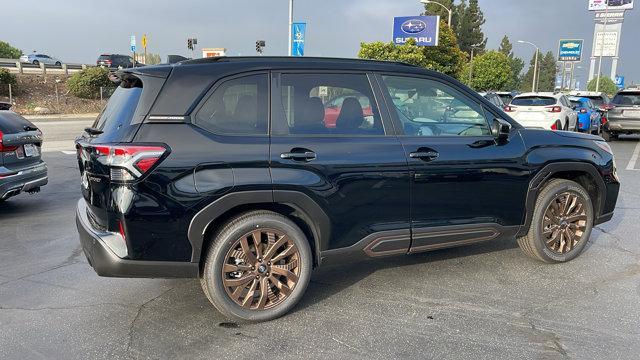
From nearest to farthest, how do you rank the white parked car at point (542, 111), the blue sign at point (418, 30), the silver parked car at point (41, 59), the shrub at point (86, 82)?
the white parked car at point (542, 111), the shrub at point (86, 82), the blue sign at point (418, 30), the silver parked car at point (41, 59)

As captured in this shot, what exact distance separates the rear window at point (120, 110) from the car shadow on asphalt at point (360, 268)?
1.87 meters

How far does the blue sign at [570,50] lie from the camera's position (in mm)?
70625

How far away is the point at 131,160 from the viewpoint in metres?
3.27

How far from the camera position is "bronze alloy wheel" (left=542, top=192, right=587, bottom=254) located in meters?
4.80

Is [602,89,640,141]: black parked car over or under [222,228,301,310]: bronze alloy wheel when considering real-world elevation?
over

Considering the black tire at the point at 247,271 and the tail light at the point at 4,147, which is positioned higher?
the tail light at the point at 4,147

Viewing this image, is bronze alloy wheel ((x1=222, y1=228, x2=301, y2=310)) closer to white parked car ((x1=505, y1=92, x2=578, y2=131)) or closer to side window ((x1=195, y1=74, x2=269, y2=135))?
side window ((x1=195, y1=74, x2=269, y2=135))

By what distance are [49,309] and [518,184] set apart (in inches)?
155

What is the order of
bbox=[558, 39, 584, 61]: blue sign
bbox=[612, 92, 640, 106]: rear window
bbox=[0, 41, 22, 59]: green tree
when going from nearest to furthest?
bbox=[612, 92, 640, 106]: rear window
bbox=[0, 41, 22, 59]: green tree
bbox=[558, 39, 584, 61]: blue sign

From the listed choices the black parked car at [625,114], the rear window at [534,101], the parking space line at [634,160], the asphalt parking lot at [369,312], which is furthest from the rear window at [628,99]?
the asphalt parking lot at [369,312]

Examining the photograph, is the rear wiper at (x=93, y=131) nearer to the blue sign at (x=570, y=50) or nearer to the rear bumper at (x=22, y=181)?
the rear bumper at (x=22, y=181)

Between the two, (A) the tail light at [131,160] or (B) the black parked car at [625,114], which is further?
(B) the black parked car at [625,114]

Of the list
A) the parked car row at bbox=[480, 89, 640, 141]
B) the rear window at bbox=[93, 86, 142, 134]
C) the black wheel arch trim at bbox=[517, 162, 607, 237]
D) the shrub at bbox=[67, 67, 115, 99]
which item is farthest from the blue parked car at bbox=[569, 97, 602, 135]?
the shrub at bbox=[67, 67, 115, 99]

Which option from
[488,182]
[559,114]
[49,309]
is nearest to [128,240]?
[49,309]
